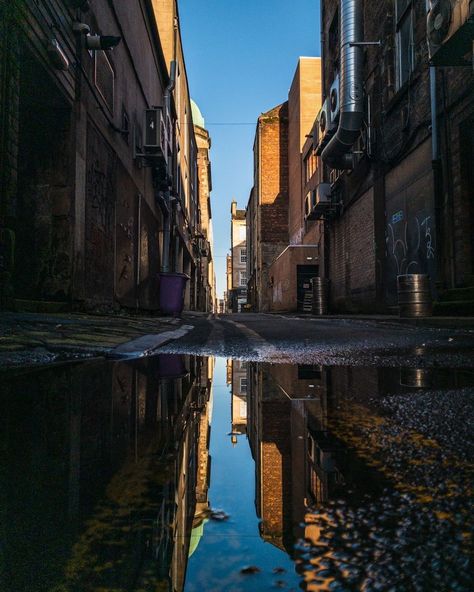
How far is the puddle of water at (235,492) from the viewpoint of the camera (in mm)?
491

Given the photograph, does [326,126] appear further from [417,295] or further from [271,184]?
[271,184]

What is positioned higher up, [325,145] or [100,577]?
[325,145]

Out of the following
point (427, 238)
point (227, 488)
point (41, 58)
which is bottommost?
point (227, 488)

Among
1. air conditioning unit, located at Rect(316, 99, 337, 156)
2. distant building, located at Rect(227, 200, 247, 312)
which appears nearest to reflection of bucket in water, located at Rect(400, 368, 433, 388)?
air conditioning unit, located at Rect(316, 99, 337, 156)

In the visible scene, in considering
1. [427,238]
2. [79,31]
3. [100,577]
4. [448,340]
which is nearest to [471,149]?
[427,238]

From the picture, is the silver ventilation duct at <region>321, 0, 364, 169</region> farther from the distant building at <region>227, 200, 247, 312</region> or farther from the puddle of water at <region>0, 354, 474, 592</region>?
the distant building at <region>227, 200, 247, 312</region>

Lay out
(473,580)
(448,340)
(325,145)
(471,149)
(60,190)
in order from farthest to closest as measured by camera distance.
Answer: (325,145)
(471,149)
(60,190)
(448,340)
(473,580)

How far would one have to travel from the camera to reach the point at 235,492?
0.77 meters

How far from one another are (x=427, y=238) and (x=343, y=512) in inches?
345

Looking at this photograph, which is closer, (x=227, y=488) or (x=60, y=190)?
(x=227, y=488)

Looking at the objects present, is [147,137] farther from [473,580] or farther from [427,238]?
[473,580]

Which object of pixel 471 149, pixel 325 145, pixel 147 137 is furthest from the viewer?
pixel 325 145

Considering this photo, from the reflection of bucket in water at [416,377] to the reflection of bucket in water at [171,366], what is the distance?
1.01 metres

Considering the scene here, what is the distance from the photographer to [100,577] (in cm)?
48
